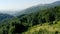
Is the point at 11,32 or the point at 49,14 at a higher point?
the point at 49,14

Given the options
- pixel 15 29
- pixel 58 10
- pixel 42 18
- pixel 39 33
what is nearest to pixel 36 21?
pixel 42 18

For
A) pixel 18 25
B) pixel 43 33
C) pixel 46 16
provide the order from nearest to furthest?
pixel 43 33, pixel 18 25, pixel 46 16

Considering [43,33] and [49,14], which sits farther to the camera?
[49,14]

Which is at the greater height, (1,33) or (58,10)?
(58,10)

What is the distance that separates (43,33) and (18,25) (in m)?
25.9

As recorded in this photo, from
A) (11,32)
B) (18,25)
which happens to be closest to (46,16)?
(18,25)

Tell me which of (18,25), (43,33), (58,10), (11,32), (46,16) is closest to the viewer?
(43,33)

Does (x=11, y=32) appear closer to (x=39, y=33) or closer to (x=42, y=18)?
(x=39, y=33)

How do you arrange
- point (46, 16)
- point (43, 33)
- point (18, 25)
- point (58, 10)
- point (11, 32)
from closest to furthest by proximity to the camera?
1. point (43, 33)
2. point (11, 32)
3. point (18, 25)
4. point (46, 16)
5. point (58, 10)

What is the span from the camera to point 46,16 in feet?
362

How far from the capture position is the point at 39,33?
224 ft

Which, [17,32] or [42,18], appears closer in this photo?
[17,32]

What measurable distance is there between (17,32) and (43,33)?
21.8 m

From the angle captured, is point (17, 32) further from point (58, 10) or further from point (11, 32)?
point (58, 10)
